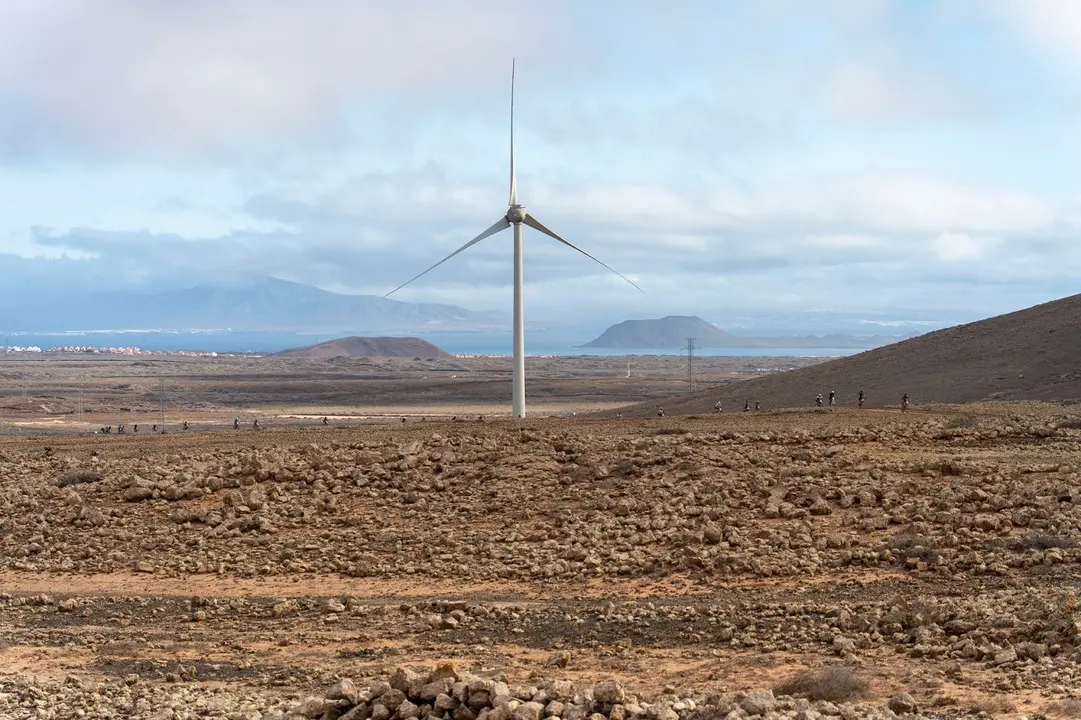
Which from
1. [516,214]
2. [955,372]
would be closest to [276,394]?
[516,214]

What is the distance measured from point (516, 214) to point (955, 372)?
21469mm

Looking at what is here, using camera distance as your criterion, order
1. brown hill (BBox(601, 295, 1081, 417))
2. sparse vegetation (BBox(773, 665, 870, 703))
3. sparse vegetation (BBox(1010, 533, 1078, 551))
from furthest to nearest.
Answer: brown hill (BBox(601, 295, 1081, 417)), sparse vegetation (BBox(1010, 533, 1078, 551)), sparse vegetation (BBox(773, 665, 870, 703))

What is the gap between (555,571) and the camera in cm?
1877

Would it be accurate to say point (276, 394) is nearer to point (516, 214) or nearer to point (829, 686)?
point (516, 214)

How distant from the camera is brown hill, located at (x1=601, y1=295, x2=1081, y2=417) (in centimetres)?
4703

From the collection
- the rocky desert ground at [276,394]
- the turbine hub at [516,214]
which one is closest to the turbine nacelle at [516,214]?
the turbine hub at [516,214]

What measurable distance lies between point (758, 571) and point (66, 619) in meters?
10.7

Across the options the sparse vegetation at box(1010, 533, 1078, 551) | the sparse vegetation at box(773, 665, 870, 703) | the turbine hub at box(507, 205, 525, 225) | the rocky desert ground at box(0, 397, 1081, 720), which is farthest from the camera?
the turbine hub at box(507, 205, 525, 225)

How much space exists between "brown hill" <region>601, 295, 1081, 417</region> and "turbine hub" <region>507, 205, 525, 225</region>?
12.1 m

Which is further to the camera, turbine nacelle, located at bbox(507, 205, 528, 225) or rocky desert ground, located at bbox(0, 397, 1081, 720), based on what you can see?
turbine nacelle, located at bbox(507, 205, 528, 225)

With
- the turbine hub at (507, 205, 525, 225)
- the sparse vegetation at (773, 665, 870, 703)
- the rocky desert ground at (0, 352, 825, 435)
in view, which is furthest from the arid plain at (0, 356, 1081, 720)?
the rocky desert ground at (0, 352, 825, 435)

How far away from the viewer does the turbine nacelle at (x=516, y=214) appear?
44.8 meters

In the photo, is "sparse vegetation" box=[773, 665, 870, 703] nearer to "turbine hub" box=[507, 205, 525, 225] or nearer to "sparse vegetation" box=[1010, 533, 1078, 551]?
"sparse vegetation" box=[1010, 533, 1078, 551]

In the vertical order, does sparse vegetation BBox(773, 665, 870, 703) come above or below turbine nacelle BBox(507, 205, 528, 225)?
below
